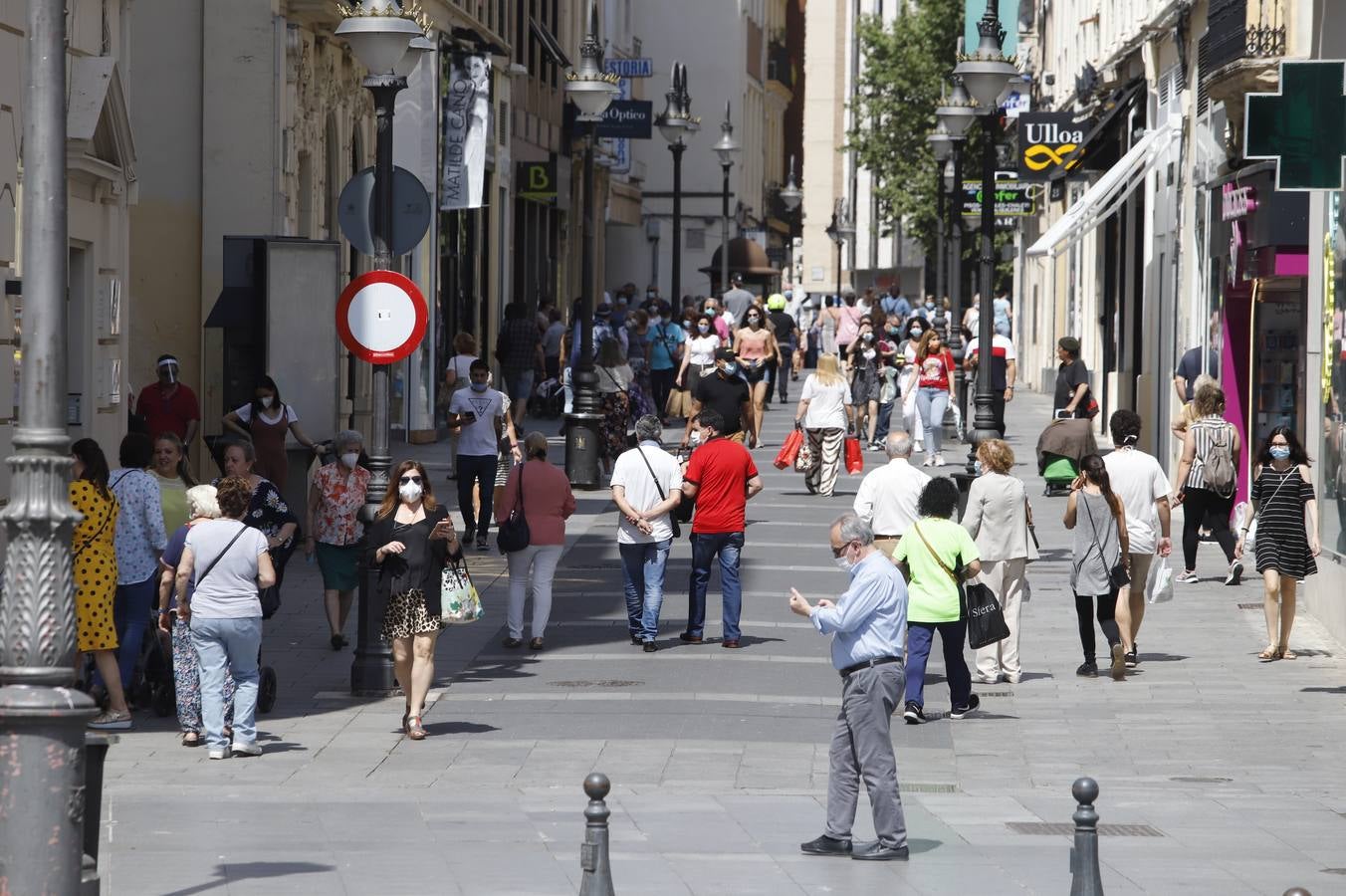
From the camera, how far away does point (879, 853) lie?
10.0m

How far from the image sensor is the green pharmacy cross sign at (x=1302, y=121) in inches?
565

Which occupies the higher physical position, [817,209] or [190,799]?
[817,209]

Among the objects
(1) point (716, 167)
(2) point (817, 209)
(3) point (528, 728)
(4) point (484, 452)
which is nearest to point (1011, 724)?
(3) point (528, 728)

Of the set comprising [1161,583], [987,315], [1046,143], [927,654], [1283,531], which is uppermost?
[1046,143]

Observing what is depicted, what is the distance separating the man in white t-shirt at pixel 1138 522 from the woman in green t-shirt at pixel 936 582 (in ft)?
6.88

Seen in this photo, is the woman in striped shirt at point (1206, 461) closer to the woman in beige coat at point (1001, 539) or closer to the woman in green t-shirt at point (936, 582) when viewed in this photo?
the woman in beige coat at point (1001, 539)

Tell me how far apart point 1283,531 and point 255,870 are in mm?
→ 8903

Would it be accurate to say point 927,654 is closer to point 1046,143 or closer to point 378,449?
point 378,449

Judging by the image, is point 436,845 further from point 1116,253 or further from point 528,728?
point 1116,253

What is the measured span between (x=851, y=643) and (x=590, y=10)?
16.5m

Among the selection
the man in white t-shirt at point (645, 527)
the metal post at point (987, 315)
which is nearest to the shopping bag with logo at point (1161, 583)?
the metal post at point (987, 315)

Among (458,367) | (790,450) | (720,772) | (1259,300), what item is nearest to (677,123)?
(790,450)

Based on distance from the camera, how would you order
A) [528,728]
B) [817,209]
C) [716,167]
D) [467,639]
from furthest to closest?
[817,209] < [716,167] < [467,639] < [528,728]

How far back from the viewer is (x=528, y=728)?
1360 cm
